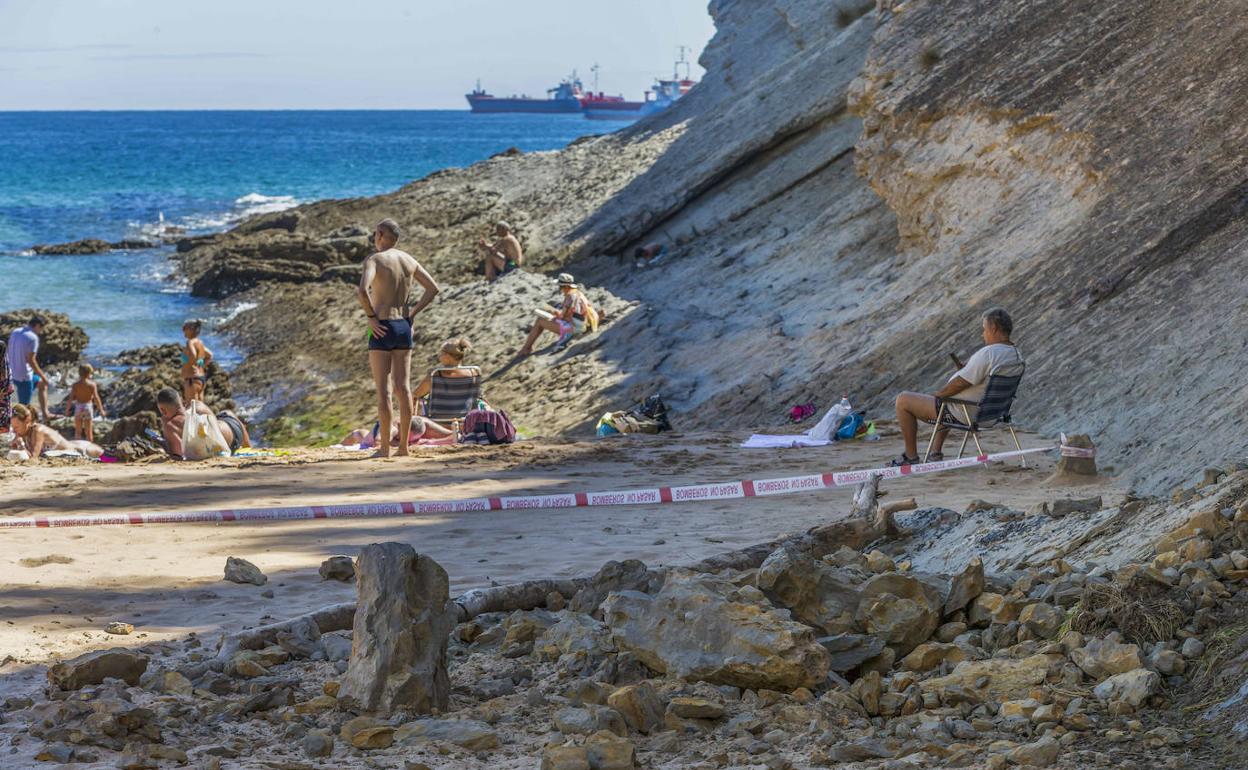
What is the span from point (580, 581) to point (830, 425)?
18.1 feet

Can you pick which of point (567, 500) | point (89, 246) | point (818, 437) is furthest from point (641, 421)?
point (89, 246)

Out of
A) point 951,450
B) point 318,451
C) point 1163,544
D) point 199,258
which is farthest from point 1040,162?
point 199,258

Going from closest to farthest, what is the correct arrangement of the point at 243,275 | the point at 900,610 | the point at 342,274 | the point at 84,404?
the point at 900,610
the point at 84,404
the point at 342,274
the point at 243,275

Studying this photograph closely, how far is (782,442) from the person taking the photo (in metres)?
12.3

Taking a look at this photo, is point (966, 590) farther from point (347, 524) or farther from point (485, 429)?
point (485, 429)

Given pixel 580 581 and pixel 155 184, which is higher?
pixel 155 184

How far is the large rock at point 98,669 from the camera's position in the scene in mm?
5680

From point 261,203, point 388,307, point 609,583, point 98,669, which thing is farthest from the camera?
point 261,203

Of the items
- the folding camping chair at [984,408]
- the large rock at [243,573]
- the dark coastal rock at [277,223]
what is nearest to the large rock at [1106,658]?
the large rock at [243,573]

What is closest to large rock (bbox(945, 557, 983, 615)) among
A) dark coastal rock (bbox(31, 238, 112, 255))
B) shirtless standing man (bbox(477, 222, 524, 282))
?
shirtless standing man (bbox(477, 222, 524, 282))

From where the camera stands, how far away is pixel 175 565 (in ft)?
25.9

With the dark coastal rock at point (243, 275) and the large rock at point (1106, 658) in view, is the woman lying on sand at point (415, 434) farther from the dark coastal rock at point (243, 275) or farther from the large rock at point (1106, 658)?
the dark coastal rock at point (243, 275)

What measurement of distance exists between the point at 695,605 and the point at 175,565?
3.29 metres

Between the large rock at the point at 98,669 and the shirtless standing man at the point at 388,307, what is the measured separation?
5.74 m
